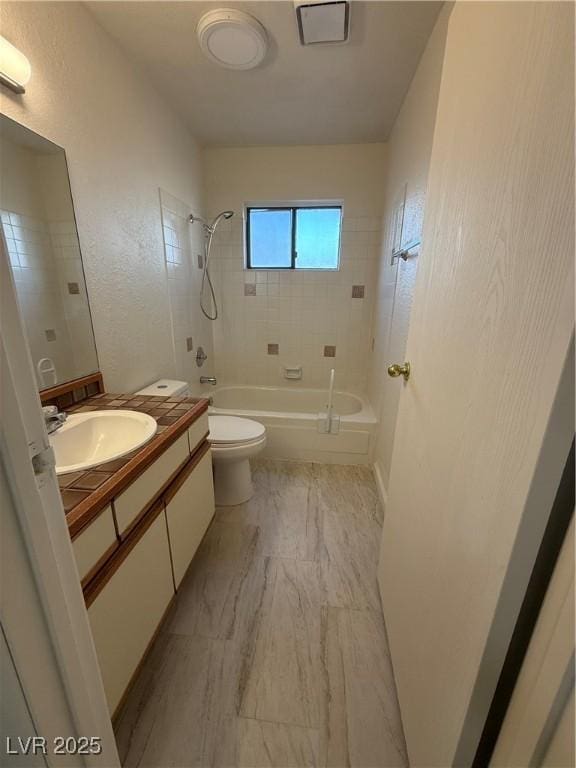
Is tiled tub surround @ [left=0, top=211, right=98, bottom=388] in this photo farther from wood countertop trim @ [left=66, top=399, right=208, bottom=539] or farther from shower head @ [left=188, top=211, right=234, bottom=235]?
shower head @ [left=188, top=211, right=234, bottom=235]

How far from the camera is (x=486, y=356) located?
555mm

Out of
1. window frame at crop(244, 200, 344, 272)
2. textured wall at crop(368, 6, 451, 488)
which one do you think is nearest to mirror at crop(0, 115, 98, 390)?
textured wall at crop(368, 6, 451, 488)

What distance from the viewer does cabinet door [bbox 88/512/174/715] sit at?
2.52 feet

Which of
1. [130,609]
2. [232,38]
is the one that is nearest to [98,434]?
[130,609]

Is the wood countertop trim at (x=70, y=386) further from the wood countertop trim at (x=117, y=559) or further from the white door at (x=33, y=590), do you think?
the white door at (x=33, y=590)

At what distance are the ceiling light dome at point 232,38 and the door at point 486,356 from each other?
3.31 feet

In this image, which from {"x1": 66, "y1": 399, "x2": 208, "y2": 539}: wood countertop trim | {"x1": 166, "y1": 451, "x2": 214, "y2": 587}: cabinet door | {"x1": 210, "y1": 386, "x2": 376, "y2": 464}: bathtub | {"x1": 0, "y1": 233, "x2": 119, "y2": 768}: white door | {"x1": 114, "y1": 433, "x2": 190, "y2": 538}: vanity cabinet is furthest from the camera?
{"x1": 210, "y1": 386, "x2": 376, "y2": 464}: bathtub

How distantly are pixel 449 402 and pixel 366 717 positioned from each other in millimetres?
1039

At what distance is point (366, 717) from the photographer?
0.95 m

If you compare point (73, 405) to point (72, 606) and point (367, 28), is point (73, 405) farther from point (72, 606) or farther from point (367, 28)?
point (367, 28)

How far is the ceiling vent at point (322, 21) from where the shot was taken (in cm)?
118

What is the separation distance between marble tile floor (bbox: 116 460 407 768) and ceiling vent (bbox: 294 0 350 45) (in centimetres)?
234

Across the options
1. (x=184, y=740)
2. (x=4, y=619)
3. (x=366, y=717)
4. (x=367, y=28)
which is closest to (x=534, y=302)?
(x=4, y=619)

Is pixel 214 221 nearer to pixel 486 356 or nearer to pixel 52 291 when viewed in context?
pixel 52 291
